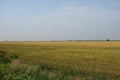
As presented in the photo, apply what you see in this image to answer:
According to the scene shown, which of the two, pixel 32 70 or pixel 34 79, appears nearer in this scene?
pixel 34 79

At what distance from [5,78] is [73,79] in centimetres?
273

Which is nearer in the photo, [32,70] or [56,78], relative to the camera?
[56,78]

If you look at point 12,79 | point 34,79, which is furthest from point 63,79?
point 12,79

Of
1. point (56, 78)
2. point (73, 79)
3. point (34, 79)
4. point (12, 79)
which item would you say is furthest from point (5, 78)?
point (73, 79)

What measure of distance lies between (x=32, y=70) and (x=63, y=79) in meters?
2.84

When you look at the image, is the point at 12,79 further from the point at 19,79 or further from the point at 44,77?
the point at 44,77

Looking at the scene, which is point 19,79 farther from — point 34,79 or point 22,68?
point 22,68

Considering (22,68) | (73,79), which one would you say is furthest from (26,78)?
(22,68)

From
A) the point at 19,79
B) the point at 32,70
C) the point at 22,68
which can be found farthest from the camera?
the point at 22,68

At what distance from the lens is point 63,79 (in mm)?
10180

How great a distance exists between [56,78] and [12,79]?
1.68 meters

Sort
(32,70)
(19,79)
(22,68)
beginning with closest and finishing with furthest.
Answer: (19,79) → (32,70) → (22,68)

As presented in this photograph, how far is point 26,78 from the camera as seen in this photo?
9930 millimetres

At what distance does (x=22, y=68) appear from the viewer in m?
13.5
